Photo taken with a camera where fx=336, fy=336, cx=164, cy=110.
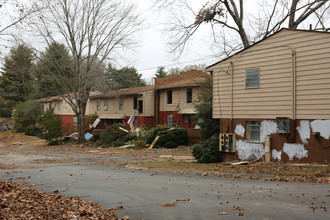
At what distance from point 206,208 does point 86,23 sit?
104ft

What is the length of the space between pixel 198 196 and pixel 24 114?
2104 inches

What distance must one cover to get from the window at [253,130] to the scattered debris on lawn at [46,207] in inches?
425

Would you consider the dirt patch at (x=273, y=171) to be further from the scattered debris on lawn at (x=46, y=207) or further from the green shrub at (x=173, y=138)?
the green shrub at (x=173, y=138)

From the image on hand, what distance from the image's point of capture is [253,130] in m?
17.5

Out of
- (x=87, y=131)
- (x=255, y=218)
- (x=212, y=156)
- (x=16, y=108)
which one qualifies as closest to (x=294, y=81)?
(x=212, y=156)

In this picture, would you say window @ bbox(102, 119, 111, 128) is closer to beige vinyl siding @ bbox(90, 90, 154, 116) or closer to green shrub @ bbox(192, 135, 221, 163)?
beige vinyl siding @ bbox(90, 90, 154, 116)

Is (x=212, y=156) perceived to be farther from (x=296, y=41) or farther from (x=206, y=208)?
(x=206, y=208)

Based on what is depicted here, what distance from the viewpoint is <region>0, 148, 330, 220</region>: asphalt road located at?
7.18m

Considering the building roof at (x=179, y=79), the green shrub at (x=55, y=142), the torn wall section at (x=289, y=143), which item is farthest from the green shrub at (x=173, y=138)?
the green shrub at (x=55, y=142)

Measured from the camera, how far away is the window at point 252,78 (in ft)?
56.6

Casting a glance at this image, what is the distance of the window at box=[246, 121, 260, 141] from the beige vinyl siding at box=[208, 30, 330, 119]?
476 mm

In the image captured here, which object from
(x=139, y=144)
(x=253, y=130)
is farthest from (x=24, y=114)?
(x=253, y=130)

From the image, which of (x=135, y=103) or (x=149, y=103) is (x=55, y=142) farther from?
(x=149, y=103)

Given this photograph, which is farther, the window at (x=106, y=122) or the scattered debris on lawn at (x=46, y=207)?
the window at (x=106, y=122)
